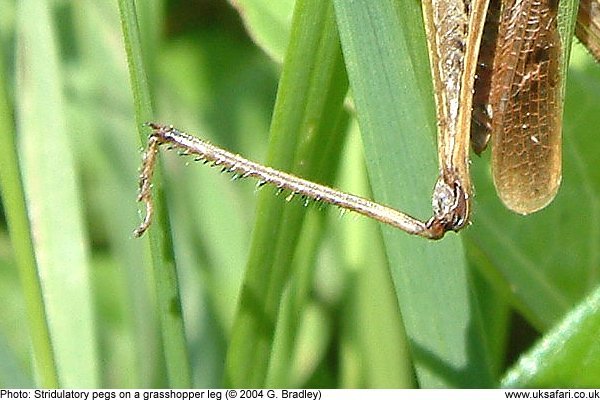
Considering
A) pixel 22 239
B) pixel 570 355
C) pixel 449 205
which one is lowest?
pixel 570 355

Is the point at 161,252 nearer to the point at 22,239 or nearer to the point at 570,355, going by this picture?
the point at 22,239

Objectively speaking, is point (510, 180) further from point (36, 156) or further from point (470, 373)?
point (36, 156)

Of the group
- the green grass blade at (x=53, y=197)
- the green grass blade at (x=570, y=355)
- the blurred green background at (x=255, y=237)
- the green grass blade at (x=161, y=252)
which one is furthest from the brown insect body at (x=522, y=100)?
the green grass blade at (x=53, y=197)

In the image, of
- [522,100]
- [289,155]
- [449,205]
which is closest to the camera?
[289,155]

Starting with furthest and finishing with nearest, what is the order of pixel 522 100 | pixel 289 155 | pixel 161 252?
pixel 522 100 → pixel 289 155 → pixel 161 252

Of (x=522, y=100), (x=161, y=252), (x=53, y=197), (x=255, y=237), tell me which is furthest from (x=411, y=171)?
(x=53, y=197)

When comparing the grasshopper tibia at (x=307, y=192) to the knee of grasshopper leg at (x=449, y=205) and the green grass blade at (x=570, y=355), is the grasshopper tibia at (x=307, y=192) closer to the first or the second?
the knee of grasshopper leg at (x=449, y=205)

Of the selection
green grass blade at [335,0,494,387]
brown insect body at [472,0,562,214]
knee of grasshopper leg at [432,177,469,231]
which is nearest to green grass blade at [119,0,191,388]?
green grass blade at [335,0,494,387]
